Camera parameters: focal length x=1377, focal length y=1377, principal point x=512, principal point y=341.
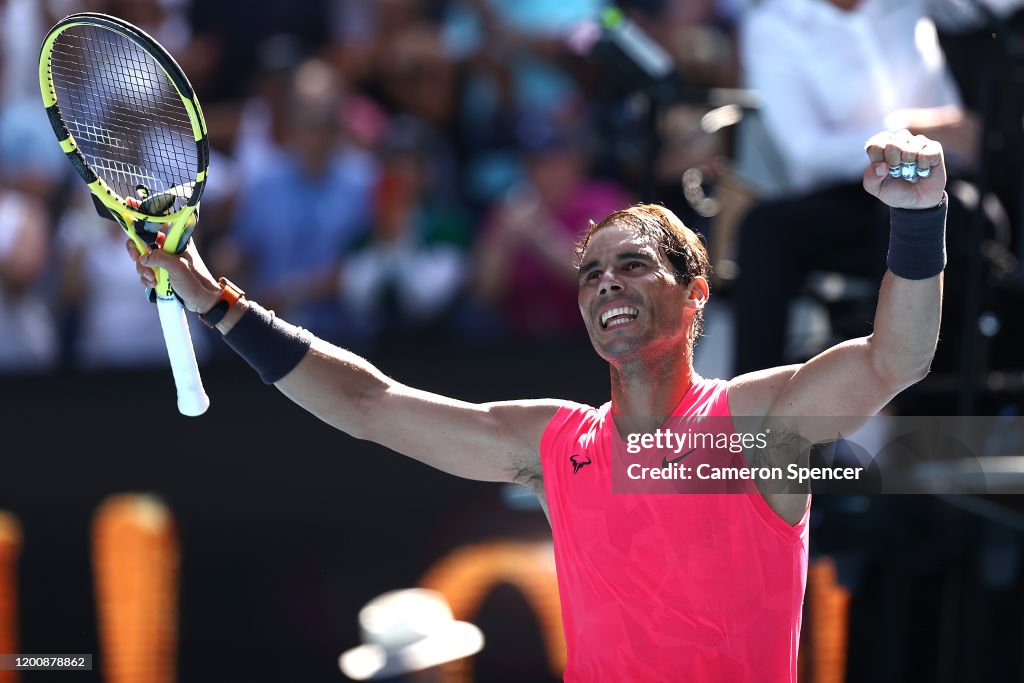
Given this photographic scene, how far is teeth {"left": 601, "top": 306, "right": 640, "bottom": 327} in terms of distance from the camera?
10.00ft

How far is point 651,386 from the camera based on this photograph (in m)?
3.10

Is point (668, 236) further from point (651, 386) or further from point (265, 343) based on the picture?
point (265, 343)

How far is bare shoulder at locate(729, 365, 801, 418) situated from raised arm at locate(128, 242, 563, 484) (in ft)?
1.57

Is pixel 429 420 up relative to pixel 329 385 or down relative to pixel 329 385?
down

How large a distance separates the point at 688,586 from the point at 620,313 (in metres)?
0.61

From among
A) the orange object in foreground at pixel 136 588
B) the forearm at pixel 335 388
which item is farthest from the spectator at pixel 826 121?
the orange object in foreground at pixel 136 588

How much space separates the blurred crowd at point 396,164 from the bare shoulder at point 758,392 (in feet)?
6.51

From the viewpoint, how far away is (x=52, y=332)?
5.96 m

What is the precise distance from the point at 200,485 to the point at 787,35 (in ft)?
9.43

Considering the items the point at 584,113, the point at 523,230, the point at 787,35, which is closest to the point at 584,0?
the point at 584,113

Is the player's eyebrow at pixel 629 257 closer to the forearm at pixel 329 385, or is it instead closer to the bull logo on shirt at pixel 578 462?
the bull logo on shirt at pixel 578 462

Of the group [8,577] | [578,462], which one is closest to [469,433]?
[578,462]

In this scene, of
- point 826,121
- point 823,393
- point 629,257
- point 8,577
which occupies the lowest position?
point 823,393

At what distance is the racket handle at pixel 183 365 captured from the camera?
10.1ft
